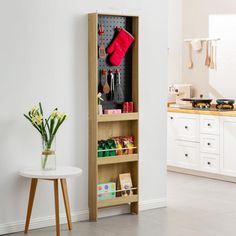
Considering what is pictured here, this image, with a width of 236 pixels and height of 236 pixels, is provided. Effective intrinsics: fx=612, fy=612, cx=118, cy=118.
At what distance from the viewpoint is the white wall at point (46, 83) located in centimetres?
486

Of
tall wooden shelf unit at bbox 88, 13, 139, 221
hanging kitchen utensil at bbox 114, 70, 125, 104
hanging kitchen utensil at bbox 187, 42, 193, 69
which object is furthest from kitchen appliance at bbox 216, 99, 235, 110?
hanging kitchen utensil at bbox 114, 70, 125, 104

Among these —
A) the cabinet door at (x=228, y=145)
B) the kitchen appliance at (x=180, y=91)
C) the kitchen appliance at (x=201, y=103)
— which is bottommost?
the cabinet door at (x=228, y=145)

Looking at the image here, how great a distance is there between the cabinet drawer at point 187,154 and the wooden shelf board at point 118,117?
7.18 feet

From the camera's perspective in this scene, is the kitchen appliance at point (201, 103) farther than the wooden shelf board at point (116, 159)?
Yes

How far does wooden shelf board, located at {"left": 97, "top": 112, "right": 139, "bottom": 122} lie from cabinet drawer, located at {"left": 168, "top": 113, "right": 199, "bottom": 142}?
2.11m

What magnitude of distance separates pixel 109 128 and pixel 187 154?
2.35 meters

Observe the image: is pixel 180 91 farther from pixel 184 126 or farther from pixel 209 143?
A: pixel 209 143

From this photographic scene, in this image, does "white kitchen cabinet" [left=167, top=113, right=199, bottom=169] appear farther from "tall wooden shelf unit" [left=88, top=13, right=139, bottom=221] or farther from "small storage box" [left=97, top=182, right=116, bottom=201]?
"small storage box" [left=97, top=182, right=116, bottom=201]

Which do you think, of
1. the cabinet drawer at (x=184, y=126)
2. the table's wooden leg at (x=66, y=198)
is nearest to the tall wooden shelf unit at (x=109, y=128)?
the table's wooden leg at (x=66, y=198)

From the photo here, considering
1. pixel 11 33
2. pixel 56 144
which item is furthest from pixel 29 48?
pixel 56 144

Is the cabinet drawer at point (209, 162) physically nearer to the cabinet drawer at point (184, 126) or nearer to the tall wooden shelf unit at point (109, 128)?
the cabinet drawer at point (184, 126)

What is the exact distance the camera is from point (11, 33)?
4848 millimetres

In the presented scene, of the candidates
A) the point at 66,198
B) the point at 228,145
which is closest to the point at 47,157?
the point at 66,198

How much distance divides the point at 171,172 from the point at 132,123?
7.84 feet
